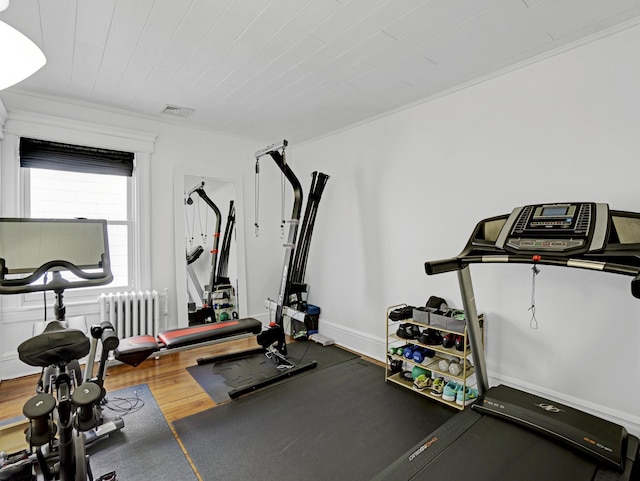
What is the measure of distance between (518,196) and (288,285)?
2327mm

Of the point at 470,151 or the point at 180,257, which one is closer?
the point at 470,151

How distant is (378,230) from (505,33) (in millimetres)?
1941

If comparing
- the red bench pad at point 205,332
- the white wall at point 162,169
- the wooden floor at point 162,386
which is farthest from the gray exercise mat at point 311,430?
the white wall at point 162,169

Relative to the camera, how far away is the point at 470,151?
2.79 m

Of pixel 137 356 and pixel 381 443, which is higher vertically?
pixel 137 356

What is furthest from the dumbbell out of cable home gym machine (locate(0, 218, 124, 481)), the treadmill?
cable home gym machine (locate(0, 218, 124, 481))

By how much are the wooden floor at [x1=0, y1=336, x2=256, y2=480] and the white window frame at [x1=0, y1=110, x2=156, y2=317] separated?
70 cm

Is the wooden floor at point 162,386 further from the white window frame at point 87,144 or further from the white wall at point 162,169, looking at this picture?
the white window frame at point 87,144

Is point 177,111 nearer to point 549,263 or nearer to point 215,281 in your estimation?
point 215,281

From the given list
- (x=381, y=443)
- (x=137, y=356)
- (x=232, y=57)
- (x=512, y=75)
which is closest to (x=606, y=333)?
(x=381, y=443)

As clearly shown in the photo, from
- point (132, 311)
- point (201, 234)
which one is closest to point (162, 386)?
point (132, 311)

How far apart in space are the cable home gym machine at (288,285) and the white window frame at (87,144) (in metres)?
1.21

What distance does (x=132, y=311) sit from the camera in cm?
346

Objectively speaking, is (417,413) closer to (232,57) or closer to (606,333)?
(606,333)
